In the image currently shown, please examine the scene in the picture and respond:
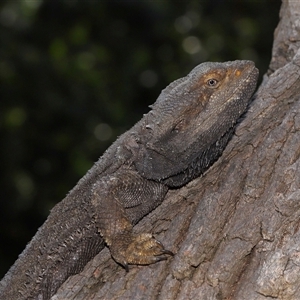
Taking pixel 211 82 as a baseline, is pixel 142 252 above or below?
below

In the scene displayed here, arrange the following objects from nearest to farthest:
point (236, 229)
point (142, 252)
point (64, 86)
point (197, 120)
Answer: point (236, 229) < point (142, 252) < point (197, 120) < point (64, 86)

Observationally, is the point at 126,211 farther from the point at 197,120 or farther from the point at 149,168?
the point at 197,120

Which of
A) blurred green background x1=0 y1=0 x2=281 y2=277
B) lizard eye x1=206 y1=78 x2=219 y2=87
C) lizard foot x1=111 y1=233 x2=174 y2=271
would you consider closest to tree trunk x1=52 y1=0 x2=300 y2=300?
lizard foot x1=111 y1=233 x2=174 y2=271

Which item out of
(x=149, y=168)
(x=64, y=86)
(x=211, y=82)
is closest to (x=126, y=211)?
(x=149, y=168)

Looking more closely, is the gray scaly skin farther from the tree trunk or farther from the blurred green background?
the blurred green background

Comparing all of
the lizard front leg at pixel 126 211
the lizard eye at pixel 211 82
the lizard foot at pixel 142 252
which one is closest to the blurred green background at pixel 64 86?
the lizard front leg at pixel 126 211

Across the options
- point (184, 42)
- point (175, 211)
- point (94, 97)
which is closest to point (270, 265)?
point (175, 211)
